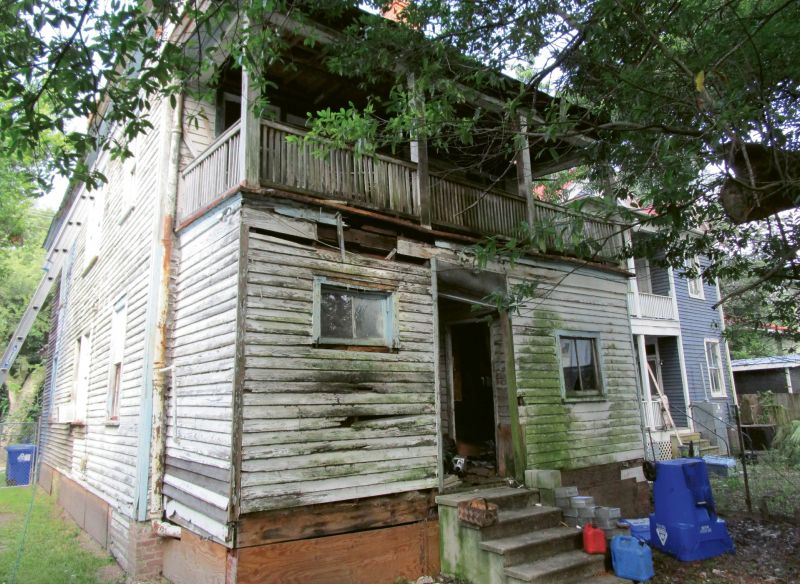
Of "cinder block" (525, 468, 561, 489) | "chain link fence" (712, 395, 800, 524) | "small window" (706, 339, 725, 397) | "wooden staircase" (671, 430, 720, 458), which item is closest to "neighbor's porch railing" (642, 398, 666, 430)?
"wooden staircase" (671, 430, 720, 458)

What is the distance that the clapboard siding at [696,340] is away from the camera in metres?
18.8

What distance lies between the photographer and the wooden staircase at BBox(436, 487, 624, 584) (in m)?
5.88

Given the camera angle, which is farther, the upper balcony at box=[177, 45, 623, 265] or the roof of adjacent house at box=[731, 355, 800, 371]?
the roof of adjacent house at box=[731, 355, 800, 371]

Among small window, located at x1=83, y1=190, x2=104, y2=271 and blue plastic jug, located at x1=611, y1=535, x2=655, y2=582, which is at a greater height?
small window, located at x1=83, y1=190, x2=104, y2=271

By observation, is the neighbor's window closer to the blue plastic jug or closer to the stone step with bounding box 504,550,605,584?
the blue plastic jug

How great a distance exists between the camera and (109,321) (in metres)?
10.1

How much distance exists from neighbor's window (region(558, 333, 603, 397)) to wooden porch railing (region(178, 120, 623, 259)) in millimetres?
1789

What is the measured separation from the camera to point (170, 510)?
7078 mm

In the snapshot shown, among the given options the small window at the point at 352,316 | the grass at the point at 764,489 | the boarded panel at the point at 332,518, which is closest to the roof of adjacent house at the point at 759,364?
the grass at the point at 764,489

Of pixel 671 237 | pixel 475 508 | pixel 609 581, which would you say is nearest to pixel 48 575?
pixel 475 508

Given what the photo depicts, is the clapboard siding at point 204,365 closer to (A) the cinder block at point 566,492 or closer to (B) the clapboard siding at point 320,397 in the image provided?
(B) the clapboard siding at point 320,397

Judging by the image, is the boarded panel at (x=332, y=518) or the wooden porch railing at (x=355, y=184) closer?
the boarded panel at (x=332, y=518)

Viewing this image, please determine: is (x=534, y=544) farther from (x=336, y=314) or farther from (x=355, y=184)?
(x=355, y=184)

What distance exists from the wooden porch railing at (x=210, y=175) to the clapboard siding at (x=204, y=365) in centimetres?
29
